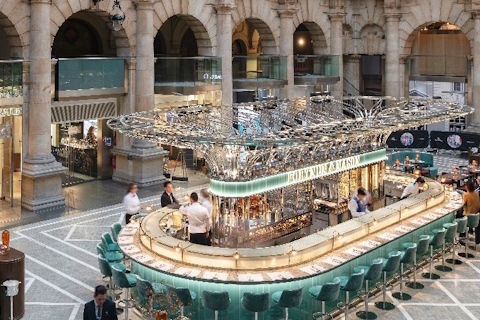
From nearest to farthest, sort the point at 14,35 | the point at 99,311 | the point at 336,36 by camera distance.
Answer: the point at 99,311 < the point at 14,35 < the point at 336,36

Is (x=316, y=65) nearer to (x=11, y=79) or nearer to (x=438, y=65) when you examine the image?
(x=438, y=65)

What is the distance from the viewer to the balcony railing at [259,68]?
28.4m

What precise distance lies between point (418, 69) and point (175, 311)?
1023 inches

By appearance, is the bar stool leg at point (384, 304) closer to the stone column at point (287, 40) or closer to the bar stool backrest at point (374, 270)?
the bar stool backrest at point (374, 270)

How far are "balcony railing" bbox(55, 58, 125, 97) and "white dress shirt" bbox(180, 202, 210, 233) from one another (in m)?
9.91

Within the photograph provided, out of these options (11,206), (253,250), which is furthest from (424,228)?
(11,206)

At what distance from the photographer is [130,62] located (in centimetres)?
2378

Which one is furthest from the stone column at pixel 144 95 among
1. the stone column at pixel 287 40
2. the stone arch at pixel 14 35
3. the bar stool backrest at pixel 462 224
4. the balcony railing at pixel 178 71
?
the bar stool backrest at pixel 462 224

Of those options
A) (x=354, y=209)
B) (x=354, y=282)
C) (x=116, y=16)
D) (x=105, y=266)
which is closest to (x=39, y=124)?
(x=116, y=16)

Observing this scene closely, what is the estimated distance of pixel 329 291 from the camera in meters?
11.4

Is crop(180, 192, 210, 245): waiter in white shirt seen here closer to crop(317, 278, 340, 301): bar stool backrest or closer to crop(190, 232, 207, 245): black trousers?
crop(190, 232, 207, 245): black trousers

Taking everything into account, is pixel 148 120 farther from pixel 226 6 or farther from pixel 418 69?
pixel 418 69

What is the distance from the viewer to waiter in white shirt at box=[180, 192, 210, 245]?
1330 cm

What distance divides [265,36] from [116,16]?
917cm
